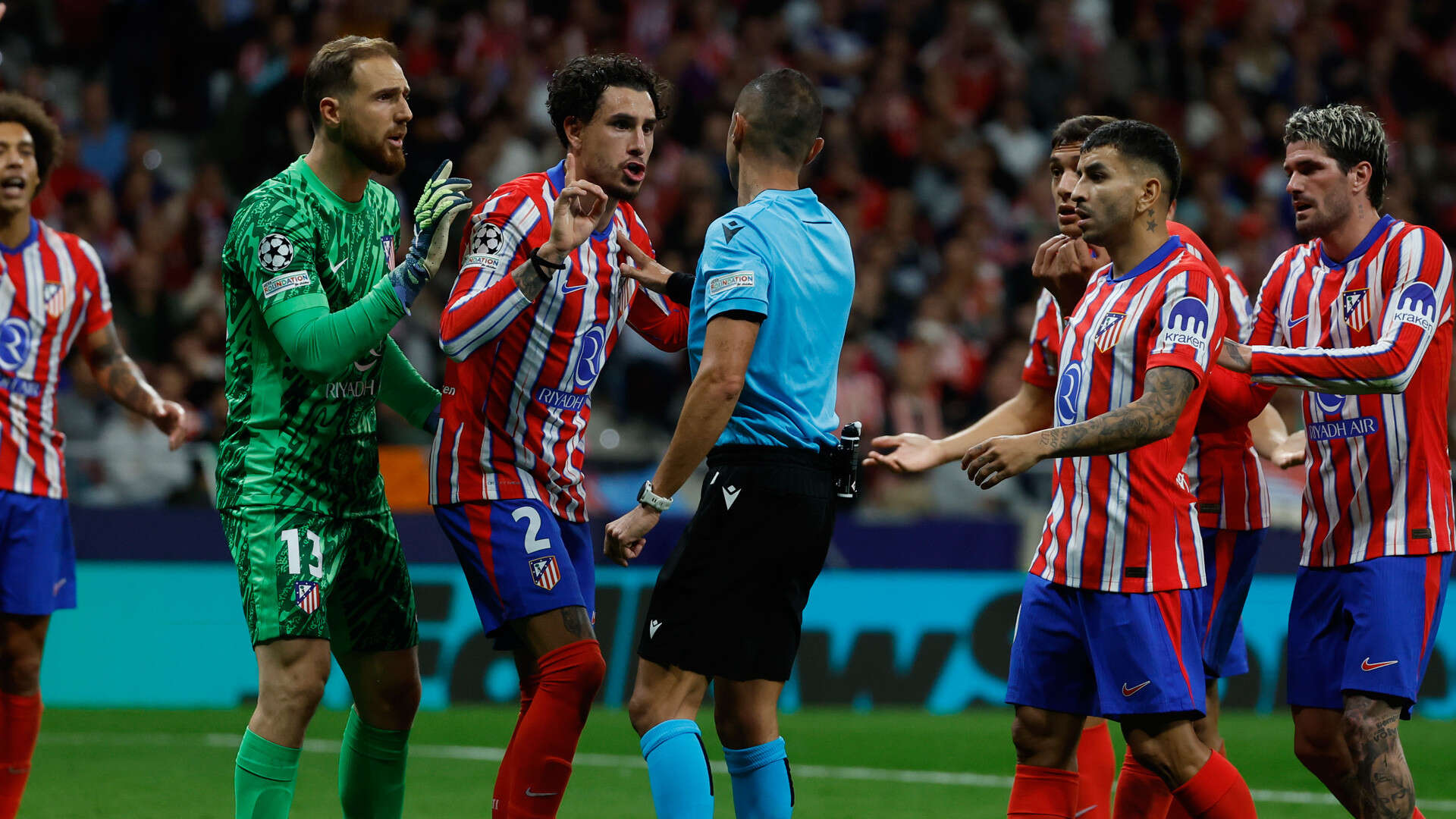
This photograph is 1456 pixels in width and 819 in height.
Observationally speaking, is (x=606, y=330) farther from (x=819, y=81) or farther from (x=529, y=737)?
(x=819, y=81)

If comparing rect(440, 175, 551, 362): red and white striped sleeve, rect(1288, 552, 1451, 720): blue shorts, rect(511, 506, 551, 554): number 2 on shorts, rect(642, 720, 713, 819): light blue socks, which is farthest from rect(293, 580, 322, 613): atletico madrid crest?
rect(1288, 552, 1451, 720): blue shorts

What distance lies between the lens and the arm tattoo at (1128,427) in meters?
4.28

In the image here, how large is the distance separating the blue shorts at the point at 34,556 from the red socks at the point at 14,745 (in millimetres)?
343

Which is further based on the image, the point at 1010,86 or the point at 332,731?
the point at 1010,86

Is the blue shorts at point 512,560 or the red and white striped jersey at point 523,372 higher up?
the red and white striped jersey at point 523,372

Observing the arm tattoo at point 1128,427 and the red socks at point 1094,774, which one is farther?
the red socks at point 1094,774

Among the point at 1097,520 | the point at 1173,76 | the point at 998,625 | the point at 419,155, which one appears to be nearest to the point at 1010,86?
the point at 1173,76

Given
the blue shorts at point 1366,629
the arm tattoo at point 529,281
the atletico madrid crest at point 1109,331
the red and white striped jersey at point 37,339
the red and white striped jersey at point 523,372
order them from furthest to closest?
the red and white striped jersey at point 37,339, the blue shorts at point 1366,629, the red and white striped jersey at point 523,372, the arm tattoo at point 529,281, the atletico madrid crest at point 1109,331

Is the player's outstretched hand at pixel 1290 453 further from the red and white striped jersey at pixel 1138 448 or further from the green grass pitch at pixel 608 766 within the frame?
the green grass pitch at pixel 608 766

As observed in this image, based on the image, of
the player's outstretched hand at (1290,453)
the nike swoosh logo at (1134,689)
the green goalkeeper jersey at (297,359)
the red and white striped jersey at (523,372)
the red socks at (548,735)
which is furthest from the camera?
the player's outstretched hand at (1290,453)

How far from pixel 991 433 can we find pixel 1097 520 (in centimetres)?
102

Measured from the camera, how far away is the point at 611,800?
7.46 m

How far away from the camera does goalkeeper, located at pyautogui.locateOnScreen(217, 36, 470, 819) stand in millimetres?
4629

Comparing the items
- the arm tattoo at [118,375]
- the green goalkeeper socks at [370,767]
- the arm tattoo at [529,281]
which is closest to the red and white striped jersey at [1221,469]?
the arm tattoo at [529,281]
